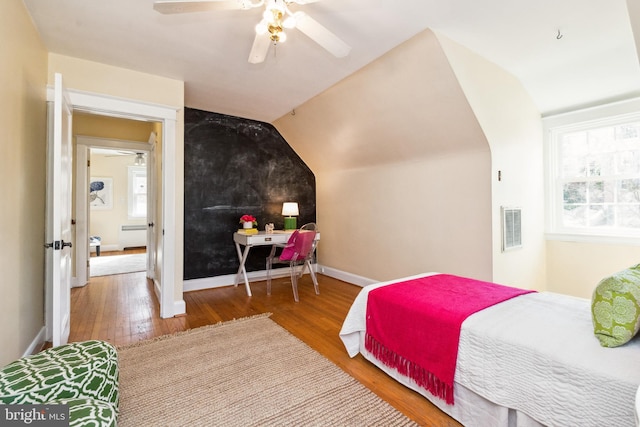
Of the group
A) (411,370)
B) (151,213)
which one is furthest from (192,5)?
(151,213)

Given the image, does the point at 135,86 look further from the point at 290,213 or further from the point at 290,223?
the point at 290,223

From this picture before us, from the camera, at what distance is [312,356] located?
86.9 inches

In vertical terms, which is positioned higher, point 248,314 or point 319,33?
point 319,33

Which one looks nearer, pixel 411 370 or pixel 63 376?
pixel 63 376

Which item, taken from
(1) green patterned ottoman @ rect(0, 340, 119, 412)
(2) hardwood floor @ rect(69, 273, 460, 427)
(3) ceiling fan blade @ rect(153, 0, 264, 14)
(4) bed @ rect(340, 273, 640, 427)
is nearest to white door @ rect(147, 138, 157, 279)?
(2) hardwood floor @ rect(69, 273, 460, 427)

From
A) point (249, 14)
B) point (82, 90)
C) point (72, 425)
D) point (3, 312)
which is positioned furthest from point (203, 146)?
point (72, 425)

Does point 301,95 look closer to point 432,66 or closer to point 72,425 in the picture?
point 432,66

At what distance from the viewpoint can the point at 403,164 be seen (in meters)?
3.72

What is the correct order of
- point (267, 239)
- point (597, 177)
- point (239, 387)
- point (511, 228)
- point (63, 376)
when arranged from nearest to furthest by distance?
point (63, 376) < point (239, 387) < point (511, 228) < point (597, 177) < point (267, 239)

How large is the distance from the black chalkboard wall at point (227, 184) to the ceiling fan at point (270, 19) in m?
2.42

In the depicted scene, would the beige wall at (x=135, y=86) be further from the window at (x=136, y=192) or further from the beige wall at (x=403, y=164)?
the window at (x=136, y=192)

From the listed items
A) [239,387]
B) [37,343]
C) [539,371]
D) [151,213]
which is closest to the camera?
[539,371]

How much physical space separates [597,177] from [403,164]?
2.19 metres

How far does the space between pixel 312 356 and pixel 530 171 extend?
3243 millimetres
